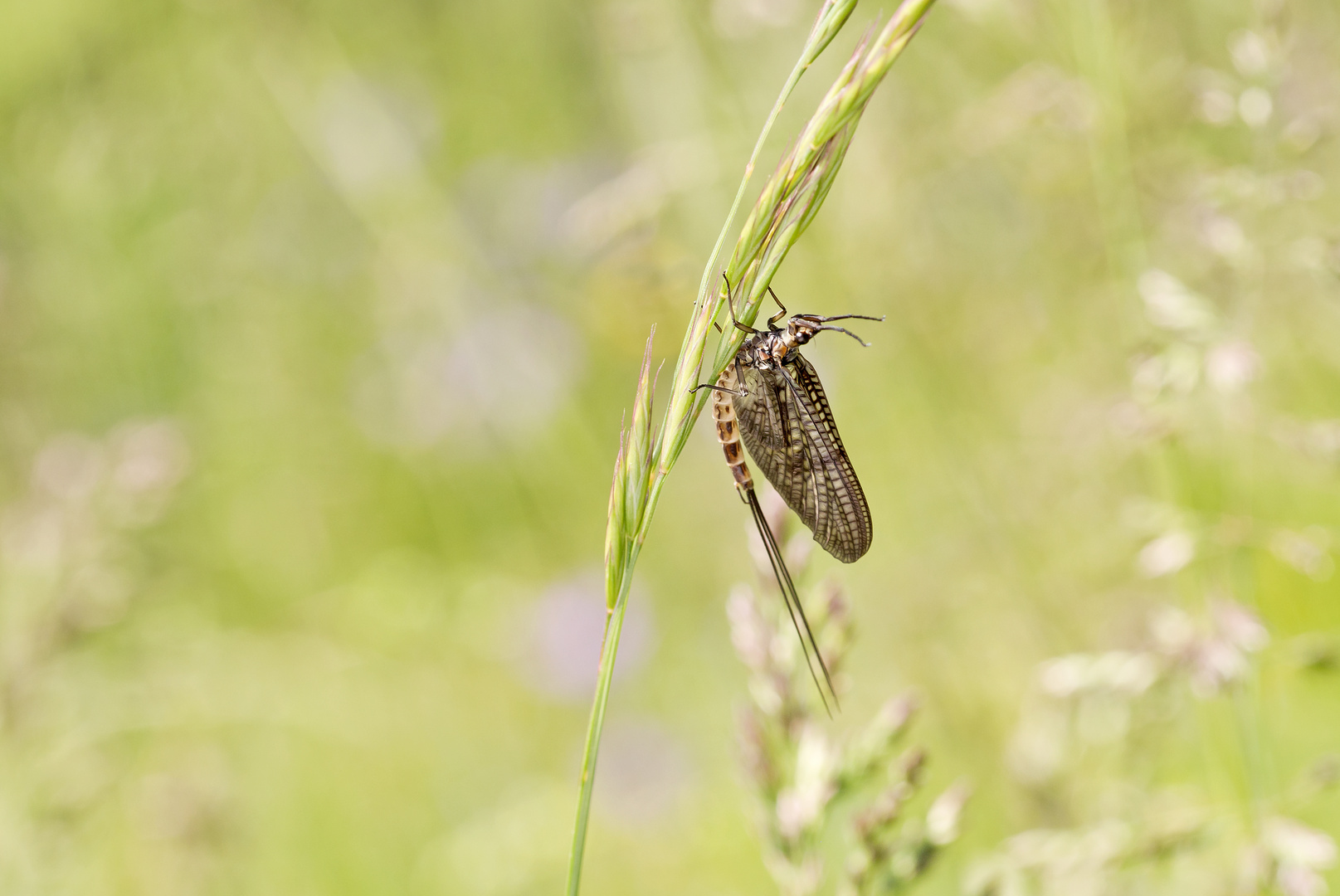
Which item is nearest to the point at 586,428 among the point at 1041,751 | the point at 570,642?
the point at 570,642

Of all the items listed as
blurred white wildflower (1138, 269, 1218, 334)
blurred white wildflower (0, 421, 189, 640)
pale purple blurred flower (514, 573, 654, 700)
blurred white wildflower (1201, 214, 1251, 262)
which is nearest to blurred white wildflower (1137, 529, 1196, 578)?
blurred white wildflower (1138, 269, 1218, 334)

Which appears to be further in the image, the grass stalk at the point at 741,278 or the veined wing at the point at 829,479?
the veined wing at the point at 829,479

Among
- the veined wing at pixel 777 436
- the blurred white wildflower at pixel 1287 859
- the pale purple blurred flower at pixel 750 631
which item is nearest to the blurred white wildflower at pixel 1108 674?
the blurred white wildflower at pixel 1287 859

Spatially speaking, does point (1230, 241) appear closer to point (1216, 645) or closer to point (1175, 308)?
point (1175, 308)

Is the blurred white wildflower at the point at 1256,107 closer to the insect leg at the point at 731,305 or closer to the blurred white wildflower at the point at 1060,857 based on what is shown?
the insect leg at the point at 731,305

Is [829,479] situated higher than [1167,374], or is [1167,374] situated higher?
[829,479]

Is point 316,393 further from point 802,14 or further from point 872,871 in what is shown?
point 872,871
